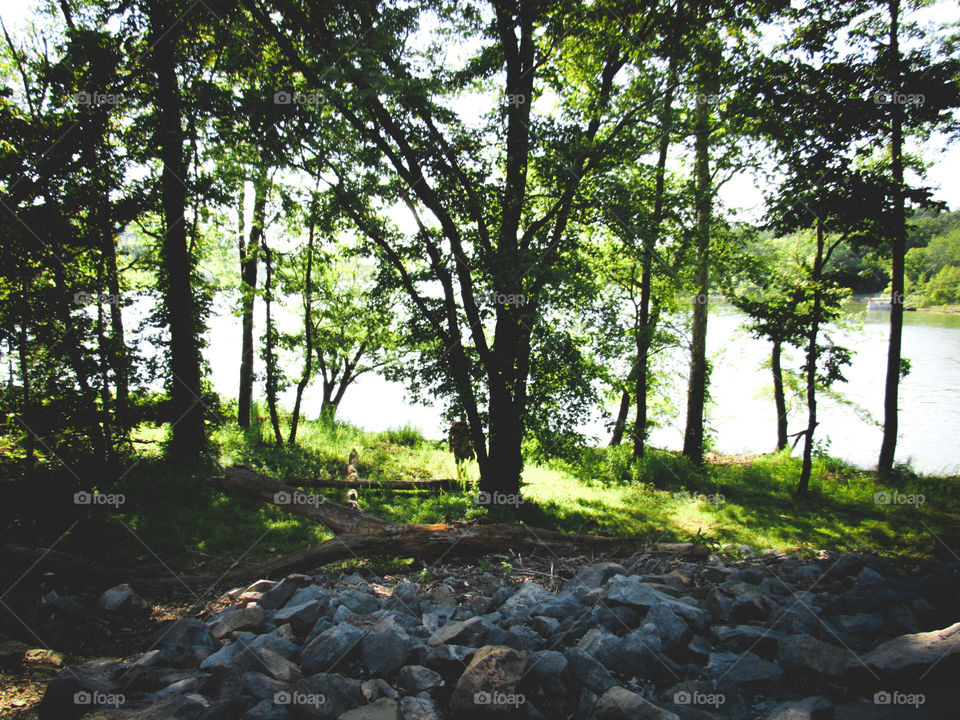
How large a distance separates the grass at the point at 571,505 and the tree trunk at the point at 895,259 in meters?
0.83

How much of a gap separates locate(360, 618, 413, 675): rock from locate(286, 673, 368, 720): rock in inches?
11.0

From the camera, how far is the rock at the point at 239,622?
4145 mm

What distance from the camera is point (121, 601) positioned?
4887 mm

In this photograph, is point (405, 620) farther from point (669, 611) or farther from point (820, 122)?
point (820, 122)

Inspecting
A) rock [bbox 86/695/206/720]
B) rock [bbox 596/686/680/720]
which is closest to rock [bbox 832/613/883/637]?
rock [bbox 596/686/680/720]

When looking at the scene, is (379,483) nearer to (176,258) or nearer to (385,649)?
(176,258)

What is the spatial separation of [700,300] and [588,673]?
12176 millimetres

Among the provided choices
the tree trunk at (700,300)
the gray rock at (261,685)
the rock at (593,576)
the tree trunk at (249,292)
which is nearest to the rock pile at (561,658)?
the gray rock at (261,685)

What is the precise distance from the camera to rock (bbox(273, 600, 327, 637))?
13.5ft

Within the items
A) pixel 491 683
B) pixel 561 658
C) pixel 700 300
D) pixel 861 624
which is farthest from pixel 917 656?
pixel 700 300

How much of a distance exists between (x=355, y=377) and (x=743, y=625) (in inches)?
791

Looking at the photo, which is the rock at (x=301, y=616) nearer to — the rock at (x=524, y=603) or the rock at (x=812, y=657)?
the rock at (x=524, y=603)

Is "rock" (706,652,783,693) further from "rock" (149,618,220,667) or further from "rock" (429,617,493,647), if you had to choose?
"rock" (149,618,220,667)

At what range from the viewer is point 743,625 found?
3961 millimetres
